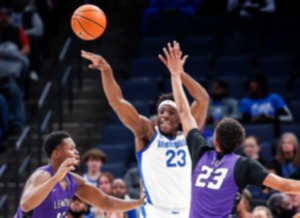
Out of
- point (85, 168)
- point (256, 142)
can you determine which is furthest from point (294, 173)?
point (85, 168)

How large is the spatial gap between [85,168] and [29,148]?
823 millimetres

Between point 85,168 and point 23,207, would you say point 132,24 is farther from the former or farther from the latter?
point 23,207

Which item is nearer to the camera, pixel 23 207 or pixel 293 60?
pixel 23 207

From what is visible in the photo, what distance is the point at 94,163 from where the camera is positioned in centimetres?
1326

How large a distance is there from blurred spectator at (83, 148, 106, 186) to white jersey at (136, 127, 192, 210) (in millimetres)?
2921

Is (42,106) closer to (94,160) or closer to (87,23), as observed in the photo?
(94,160)

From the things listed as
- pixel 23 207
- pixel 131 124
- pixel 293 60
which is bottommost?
pixel 23 207

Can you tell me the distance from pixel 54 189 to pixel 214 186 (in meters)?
1.61

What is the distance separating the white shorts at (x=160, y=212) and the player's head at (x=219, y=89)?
171 inches

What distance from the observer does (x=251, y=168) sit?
8594 millimetres

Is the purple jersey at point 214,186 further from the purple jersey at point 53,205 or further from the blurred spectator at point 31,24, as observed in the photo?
the blurred spectator at point 31,24

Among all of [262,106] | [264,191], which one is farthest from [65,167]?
[262,106]

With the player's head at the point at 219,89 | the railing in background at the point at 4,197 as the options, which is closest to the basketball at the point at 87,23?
the railing in background at the point at 4,197

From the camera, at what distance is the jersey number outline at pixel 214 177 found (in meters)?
8.72
